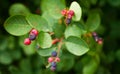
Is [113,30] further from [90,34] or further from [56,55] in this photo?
[56,55]

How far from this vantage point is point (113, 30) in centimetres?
183

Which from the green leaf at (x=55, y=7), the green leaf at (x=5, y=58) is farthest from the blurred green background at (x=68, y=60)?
the green leaf at (x=55, y=7)

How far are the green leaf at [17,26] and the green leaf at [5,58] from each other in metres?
0.52

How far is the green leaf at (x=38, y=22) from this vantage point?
1.16 metres

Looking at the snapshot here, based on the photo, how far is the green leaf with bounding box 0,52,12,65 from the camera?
1.69 m

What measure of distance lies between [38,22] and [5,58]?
1.82 feet

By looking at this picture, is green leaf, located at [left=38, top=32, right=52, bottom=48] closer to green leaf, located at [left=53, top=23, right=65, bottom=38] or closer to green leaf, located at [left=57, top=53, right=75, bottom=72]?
green leaf, located at [left=53, top=23, right=65, bottom=38]

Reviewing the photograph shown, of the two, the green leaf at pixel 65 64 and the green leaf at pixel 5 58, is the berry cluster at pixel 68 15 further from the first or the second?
the green leaf at pixel 5 58

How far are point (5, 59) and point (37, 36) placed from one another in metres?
0.55

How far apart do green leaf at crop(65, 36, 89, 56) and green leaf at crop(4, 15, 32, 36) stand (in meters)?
0.14

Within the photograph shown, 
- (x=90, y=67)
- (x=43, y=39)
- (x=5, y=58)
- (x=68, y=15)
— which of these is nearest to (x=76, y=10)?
(x=68, y=15)

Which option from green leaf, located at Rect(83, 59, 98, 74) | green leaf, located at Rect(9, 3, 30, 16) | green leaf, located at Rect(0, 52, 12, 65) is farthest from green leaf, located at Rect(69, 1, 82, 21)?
green leaf, located at Rect(0, 52, 12, 65)

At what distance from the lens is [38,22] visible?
1185mm

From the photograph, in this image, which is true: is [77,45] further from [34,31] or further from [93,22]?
[93,22]
